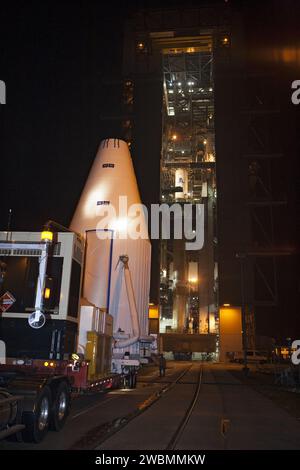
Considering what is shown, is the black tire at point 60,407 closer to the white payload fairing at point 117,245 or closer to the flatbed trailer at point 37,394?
the flatbed trailer at point 37,394

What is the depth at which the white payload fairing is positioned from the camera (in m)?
18.1

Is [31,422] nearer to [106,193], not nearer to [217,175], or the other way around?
→ [106,193]

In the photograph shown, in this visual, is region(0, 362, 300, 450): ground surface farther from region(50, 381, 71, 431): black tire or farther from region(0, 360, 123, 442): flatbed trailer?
region(0, 360, 123, 442): flatbed trailer

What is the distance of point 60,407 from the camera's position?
Answer: 8.48 metres

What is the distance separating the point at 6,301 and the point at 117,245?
32.6 feet

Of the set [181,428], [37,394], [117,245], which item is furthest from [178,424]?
[117,245]

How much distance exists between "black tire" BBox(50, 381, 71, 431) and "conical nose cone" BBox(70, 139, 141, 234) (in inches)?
429

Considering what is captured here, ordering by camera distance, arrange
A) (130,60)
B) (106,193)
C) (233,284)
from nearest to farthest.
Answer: (106,193)
(233,284)
(130,60)

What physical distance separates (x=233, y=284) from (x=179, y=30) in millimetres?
31835

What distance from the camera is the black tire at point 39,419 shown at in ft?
23.4

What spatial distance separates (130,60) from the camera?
53.6m
